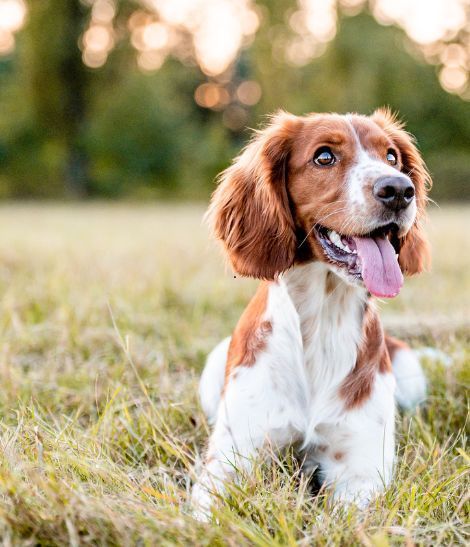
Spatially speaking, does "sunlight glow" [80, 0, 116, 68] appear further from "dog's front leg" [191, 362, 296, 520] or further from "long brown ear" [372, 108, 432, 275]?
"dog's front leg" [191, 362, 296, 520]

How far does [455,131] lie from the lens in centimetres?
2816

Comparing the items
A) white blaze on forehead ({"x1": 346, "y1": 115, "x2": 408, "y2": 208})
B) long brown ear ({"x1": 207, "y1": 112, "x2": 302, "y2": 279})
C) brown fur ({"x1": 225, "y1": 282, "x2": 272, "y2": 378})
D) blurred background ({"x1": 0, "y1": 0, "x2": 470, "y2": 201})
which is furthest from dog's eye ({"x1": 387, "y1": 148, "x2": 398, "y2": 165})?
blurred background ({"x1": 0, "y1": 0, "x2": 470, "y2": 201})

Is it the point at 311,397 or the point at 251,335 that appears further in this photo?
the point at 251,335

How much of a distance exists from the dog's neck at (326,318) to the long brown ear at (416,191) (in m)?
0.31

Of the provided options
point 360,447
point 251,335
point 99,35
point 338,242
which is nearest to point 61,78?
point 99,35

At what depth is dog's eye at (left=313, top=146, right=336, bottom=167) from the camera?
262cm

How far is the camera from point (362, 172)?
250cm

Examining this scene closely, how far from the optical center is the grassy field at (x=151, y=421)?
1.70m

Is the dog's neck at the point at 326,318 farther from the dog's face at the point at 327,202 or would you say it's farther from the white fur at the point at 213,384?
the white fur at the point at 213,384

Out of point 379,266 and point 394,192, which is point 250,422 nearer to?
point 379,266

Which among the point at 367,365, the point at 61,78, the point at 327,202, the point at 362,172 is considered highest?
the point at 61,78

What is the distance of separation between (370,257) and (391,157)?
564mm

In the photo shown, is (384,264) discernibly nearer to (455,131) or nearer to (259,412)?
(259,412)

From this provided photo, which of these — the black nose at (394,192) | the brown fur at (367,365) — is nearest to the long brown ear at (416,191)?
the brown fur at (367,365)
